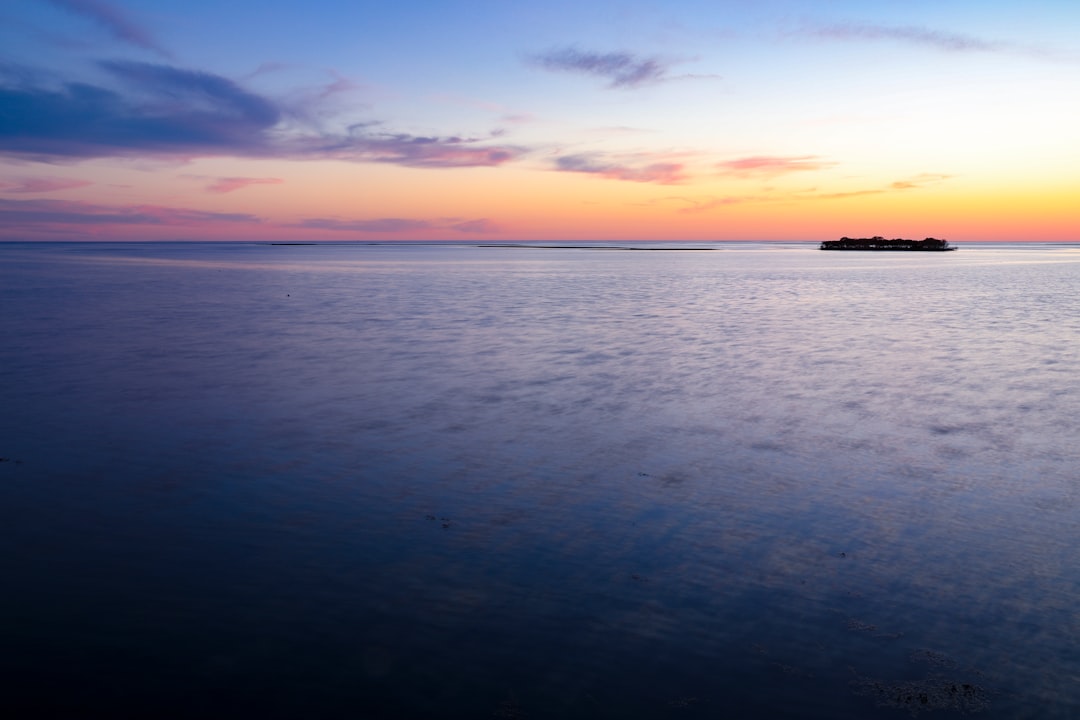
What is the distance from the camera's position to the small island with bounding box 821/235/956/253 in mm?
162500

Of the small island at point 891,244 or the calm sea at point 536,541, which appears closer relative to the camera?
the calm sea at point 536,541

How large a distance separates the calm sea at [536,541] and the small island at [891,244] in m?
160

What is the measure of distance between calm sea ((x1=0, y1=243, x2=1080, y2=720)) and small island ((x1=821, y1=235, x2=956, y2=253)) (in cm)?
16026

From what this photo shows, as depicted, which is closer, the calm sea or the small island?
the calm sea

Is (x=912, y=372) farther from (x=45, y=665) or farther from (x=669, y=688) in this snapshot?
(x=45, y=665)

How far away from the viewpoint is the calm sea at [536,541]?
5770 millimetres

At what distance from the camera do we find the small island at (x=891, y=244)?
162500 millimetres

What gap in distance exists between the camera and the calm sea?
577cm

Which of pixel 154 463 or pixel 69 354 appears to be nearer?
pixel 154 463

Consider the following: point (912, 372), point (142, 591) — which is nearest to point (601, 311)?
point (912, 372)

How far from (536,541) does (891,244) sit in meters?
182

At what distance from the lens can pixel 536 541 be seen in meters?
8.46

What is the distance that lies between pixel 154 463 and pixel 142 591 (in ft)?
15.6

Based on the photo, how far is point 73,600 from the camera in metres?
Result: 6.81
